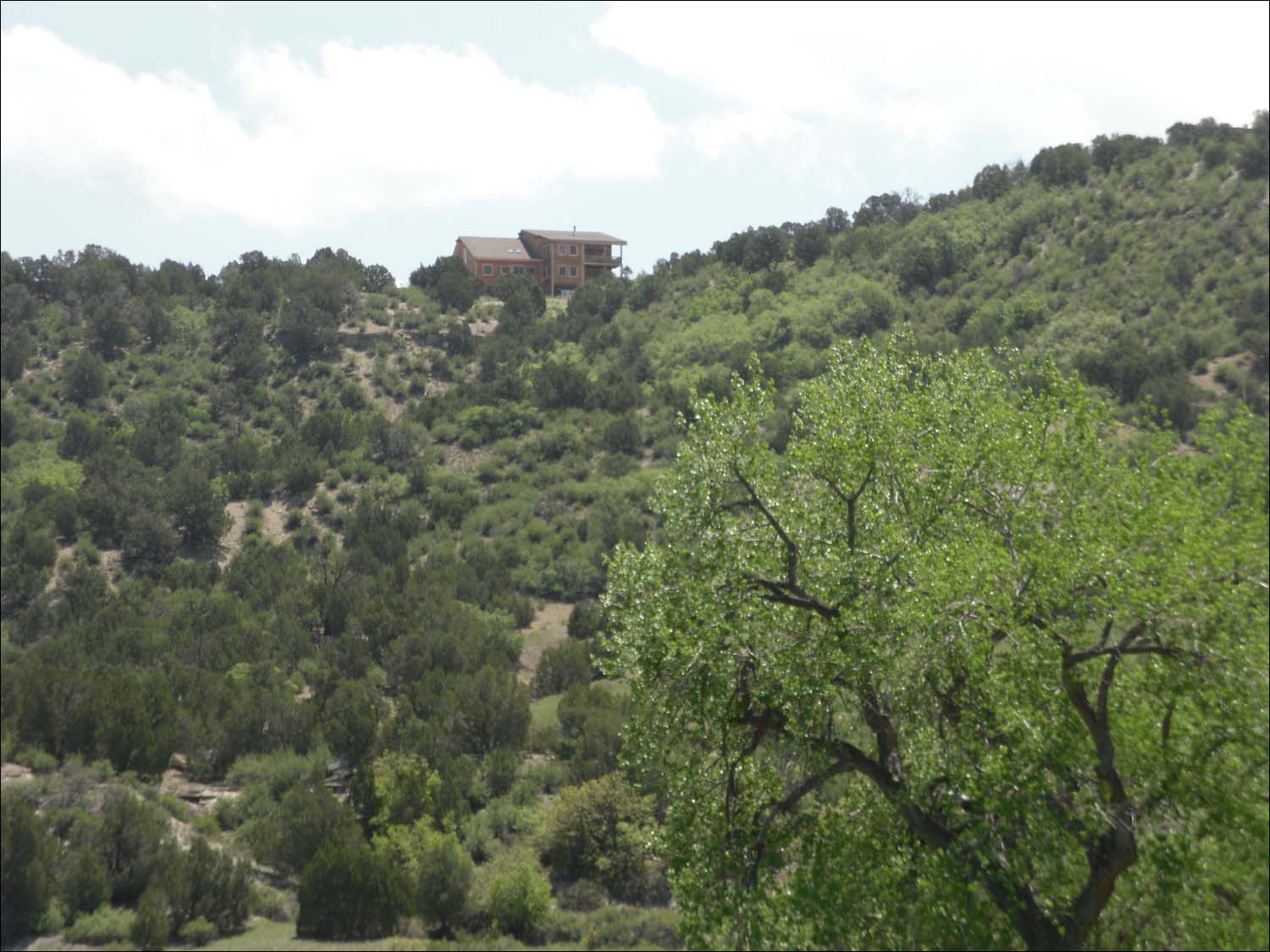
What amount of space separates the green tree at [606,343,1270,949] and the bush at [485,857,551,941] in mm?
13529

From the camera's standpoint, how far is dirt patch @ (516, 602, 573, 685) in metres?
44.1

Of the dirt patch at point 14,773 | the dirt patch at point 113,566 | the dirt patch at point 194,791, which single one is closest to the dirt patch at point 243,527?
the dirt patch at point 113,566

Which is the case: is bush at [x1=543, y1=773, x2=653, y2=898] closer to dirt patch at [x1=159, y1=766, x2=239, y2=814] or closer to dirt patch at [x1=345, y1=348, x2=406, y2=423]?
dirt patch at [x1=159, y1=766, x2=239, y2=814]

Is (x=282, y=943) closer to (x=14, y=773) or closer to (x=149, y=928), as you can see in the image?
(x=149, y=928)

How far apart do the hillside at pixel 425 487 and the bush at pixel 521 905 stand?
8cm

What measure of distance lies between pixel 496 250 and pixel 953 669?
302ft

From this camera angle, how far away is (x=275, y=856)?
91.3 ft

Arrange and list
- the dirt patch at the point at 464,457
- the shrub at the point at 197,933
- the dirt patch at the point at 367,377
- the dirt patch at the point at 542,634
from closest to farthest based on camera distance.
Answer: the shrub at the point at 197,933 < the dirt patch at the point at 542,634 < the dirt patch at the point at 464,457 < the dirt patch at the point at 367,377

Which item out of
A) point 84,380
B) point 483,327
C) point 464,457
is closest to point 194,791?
point 464,457

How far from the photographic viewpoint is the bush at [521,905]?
2445cm

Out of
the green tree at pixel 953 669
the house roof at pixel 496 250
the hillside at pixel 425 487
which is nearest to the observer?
the green tree at pixel 953 669

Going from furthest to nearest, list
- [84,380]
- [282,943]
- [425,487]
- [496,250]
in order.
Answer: [496,250] < [84,380] < [425,487] < [282,943]

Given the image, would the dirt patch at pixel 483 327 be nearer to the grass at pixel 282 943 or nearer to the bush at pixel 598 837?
the bush at pixel 598 837

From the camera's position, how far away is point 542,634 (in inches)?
1857
